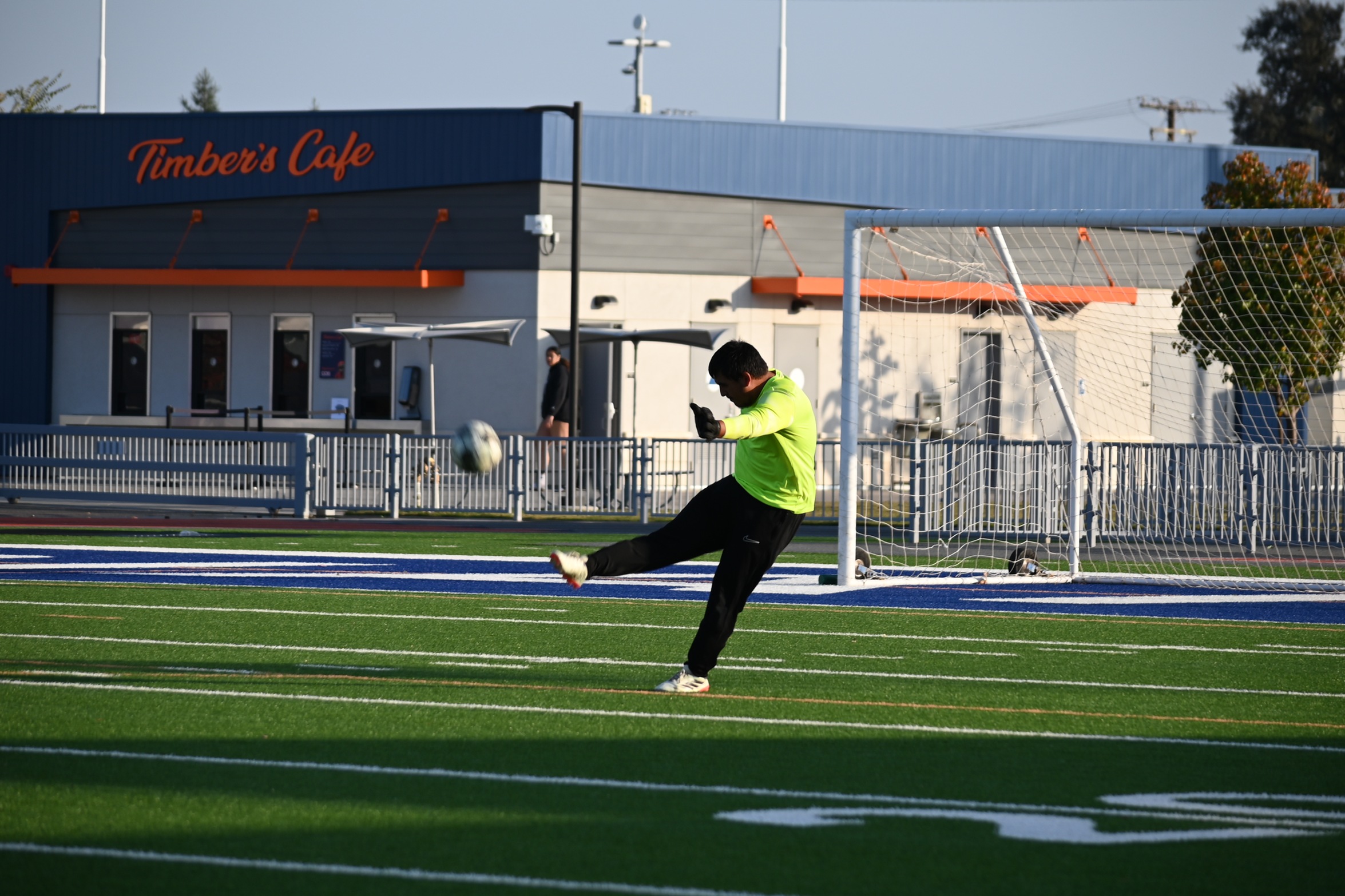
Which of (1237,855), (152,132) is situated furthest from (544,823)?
(152,132)

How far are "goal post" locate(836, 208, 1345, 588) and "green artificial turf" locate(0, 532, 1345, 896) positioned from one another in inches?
169

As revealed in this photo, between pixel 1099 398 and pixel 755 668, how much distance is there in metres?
20.2

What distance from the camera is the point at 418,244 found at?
31141 millimetres

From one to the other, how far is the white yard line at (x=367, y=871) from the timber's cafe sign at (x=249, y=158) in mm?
27286

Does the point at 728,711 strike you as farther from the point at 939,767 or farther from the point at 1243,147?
the point at 1243,147

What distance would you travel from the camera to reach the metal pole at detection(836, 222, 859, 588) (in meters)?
14.5

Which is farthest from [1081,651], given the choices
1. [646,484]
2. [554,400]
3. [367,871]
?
[554,400]

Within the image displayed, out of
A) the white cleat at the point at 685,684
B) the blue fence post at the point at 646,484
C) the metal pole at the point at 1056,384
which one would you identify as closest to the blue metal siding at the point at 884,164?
the blue fence post at the point at 646,484

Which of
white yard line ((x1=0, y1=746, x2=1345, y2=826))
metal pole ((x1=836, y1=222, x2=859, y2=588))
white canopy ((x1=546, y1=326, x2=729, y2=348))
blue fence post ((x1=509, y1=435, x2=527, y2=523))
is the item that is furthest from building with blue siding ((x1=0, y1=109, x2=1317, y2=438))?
white yard line ((x1=0, y1=746, x2=1345, y2=826))

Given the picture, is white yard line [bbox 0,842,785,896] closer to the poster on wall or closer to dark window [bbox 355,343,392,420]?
dark window [bbox 355,343,392,420]

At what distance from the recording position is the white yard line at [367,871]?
4.82 m

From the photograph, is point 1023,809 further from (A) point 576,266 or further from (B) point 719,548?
(A) point 576,266

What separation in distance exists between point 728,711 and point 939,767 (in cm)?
157

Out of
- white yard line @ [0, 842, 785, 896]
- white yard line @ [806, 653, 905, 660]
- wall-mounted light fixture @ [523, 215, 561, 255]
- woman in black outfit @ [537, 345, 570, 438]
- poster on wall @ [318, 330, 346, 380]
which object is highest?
wall-mounted light fixture @ [523, 215, 561, 255]
